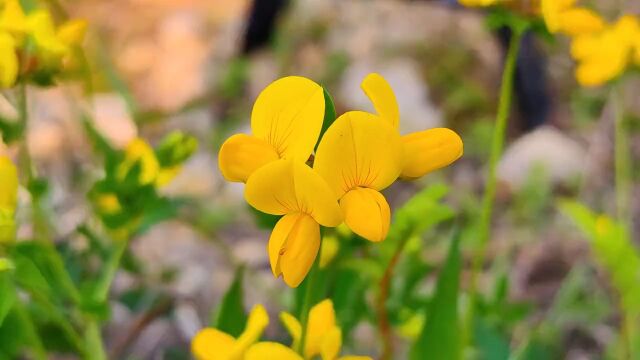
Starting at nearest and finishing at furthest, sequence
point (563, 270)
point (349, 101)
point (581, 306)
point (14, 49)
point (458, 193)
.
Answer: point (14, 49) → point (581, 306) → point (563, 270) → point (458, 193) → point (349, 101)

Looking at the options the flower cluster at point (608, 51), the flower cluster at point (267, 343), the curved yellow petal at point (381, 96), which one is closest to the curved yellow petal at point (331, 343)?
the flower cluster at point (267, 343)

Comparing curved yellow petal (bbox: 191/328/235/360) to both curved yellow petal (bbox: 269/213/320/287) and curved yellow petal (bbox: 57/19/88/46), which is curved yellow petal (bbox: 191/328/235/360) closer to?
curved yellow petal (bbox: 269/213/320/287)

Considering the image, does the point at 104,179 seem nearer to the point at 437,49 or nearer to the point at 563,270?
the point at 563,270

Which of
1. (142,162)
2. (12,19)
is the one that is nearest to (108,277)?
(142,162)

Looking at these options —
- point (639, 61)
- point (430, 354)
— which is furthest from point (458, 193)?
point (430, 354)

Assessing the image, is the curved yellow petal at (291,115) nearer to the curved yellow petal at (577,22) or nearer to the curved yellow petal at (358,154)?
the curved yellow petal at (358,154)

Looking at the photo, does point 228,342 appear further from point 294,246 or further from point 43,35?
point 43,35

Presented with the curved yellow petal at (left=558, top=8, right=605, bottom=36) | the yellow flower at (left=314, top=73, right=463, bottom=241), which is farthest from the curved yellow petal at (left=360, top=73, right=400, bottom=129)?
the curved yellow petal at (left=558, top=8, right=605, bottom=36)
